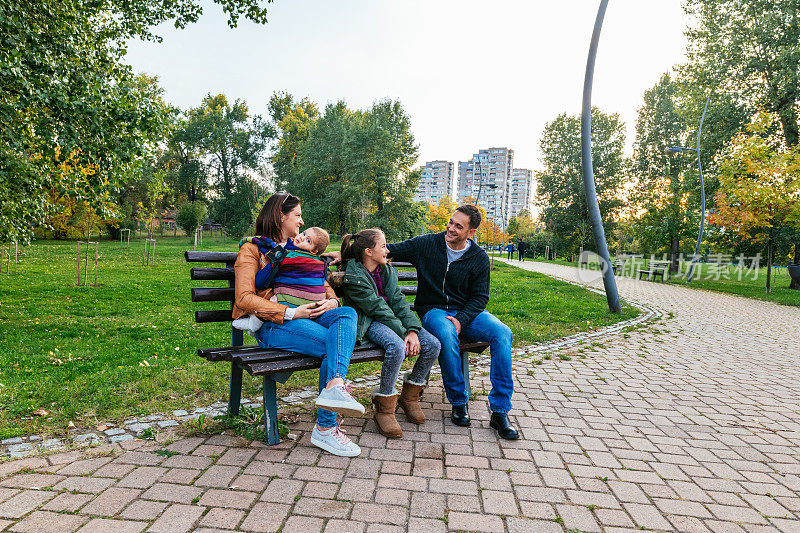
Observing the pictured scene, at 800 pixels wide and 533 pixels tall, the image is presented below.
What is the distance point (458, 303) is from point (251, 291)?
1.68 m

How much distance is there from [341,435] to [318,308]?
840 mm

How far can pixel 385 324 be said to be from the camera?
3525mm

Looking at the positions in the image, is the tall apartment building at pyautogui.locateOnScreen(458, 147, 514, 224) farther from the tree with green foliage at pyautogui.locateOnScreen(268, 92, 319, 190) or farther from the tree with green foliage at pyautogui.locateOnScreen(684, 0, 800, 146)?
the tree with green foliage at pyautogui.locateOnScreen(684, 0, 800, 146)

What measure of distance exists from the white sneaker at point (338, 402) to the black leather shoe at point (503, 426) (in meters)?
1.09

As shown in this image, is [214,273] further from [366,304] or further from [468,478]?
[468,478]

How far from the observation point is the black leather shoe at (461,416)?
352cm

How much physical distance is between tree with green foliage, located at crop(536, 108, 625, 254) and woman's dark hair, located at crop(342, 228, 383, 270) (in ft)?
118

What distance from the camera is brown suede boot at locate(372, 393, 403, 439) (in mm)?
3262

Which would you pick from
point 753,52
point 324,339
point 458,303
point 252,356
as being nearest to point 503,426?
point 458,303

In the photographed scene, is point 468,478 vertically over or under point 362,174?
under

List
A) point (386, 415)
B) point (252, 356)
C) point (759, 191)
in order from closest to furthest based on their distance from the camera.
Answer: point (252, 356) → point (386, 415) → point (759, 191)

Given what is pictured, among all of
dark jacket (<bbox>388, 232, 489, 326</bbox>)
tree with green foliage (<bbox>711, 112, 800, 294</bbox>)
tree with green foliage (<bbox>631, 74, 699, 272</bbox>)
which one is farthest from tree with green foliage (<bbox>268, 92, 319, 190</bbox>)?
dark jacket (<bbox>388, 232, 489, 326</bbox>)

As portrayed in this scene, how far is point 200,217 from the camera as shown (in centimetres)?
4038

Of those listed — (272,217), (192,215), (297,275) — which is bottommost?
(297,275)
